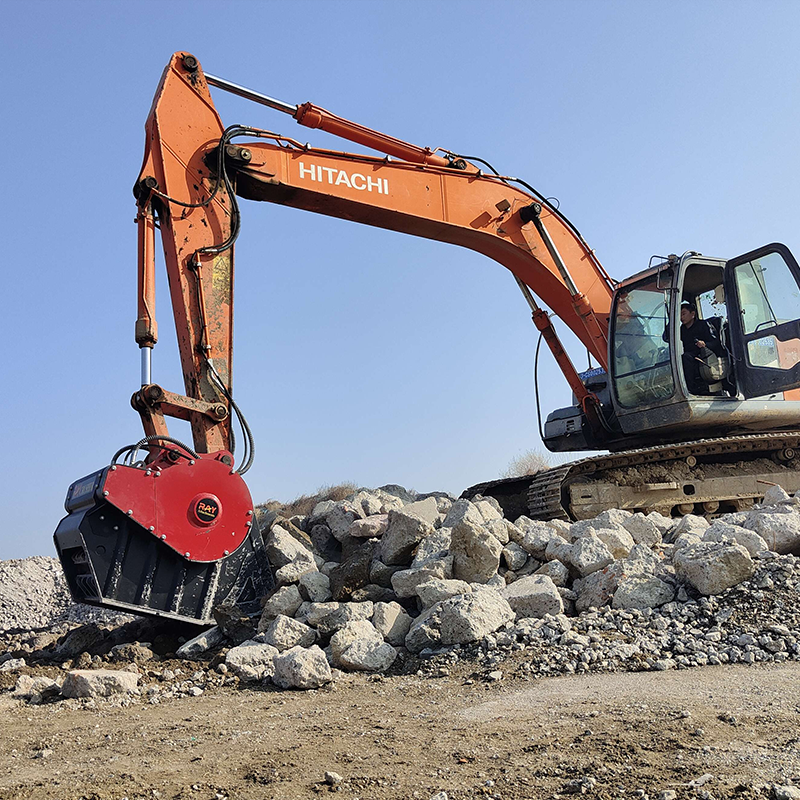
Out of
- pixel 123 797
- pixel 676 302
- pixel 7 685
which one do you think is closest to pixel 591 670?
pixel 123 797

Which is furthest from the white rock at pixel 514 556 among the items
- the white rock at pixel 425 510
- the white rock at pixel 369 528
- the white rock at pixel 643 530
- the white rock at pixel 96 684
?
the white rock at pixel 96 684

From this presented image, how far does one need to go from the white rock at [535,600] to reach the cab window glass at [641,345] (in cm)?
354

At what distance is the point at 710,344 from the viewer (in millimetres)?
7836

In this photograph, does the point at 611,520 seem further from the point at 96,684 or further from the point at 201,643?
the point at 96,684

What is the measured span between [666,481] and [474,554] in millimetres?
3554

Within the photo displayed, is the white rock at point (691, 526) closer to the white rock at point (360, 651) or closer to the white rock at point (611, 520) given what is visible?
the white rock at point (611, 520)

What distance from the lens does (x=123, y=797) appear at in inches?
101

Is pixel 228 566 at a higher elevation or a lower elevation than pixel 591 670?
higher

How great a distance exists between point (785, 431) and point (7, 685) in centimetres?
780

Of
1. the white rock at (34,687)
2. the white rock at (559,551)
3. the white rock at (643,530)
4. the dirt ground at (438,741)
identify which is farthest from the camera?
the white rock at (643,530)

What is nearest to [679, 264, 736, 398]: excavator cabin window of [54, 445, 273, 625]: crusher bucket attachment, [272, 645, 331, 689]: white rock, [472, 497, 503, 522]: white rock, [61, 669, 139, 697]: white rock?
[472, 497, 503, 522]: white rock

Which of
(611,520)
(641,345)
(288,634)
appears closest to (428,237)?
(641,345)

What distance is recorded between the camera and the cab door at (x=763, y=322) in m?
7.73

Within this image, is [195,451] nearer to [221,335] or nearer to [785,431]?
[221,335]
